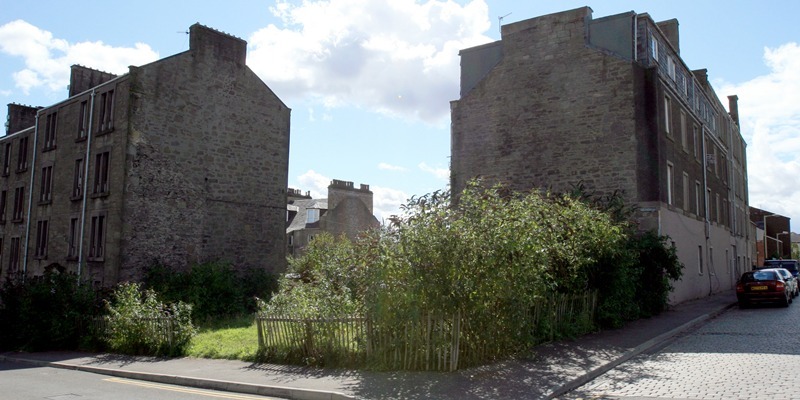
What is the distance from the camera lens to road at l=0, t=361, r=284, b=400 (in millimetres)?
9641

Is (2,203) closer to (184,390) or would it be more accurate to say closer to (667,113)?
(184,390)

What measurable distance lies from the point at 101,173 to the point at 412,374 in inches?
733

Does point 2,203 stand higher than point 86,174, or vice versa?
point 86,174

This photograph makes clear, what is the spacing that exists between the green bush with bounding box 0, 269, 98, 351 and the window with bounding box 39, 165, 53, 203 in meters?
9.96

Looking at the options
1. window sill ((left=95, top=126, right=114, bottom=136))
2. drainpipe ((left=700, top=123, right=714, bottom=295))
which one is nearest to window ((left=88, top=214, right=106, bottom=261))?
window sill ((left=95, top=126, right=114, bottom=136))

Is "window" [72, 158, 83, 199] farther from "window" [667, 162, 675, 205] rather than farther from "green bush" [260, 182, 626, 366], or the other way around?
"window" [667, 162, 675, 205]

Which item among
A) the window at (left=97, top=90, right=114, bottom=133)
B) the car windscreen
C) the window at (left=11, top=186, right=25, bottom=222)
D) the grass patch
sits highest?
the window at (left=97, top=90, right=114, bottom=133)

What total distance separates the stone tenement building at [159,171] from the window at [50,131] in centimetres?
6

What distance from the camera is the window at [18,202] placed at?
29636 millimetres

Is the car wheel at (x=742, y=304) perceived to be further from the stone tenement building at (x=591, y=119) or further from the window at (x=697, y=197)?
the window at (x=697, y=197)

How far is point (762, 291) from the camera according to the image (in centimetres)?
2219

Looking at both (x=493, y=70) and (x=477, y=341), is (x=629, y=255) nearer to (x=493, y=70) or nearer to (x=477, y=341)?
(x=477, y=341)

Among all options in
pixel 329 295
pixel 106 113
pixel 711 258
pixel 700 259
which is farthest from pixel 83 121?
pixel 711 258

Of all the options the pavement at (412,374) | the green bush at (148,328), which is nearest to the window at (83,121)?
the green bush at (148,328)
